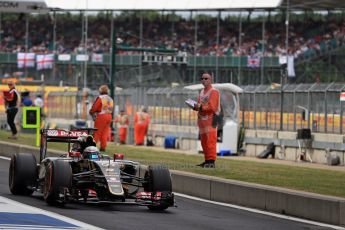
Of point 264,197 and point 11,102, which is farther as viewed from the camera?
point 11,102

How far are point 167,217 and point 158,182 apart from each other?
79cm

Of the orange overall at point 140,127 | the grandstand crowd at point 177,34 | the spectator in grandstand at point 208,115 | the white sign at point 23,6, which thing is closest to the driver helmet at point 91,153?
the spectator in grandstand at point 208,115

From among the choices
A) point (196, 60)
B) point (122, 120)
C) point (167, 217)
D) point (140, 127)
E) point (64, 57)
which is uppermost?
point (64, 57)

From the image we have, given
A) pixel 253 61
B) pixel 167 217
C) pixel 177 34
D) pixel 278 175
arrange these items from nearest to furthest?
pixel 167 217
pixel 278 175
pixel 253 61
pixel 177 34

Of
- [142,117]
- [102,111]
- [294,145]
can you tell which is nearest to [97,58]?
[142,117]

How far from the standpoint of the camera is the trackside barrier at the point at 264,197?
579 inches

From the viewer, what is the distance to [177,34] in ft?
274

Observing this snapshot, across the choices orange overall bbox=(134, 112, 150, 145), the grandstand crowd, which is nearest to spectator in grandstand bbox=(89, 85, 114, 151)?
orange overall bbox=(134, 112, 150, 145)

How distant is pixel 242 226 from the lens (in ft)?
45.6

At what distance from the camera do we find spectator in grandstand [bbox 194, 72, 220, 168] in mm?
21266

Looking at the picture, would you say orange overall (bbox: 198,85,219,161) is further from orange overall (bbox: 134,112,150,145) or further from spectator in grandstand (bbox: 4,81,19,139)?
orange overall (bbox: 134,112,150,145)

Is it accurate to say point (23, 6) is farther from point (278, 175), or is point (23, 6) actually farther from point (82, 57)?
point (278, 175)

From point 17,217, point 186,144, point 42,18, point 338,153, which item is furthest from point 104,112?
point 42,18

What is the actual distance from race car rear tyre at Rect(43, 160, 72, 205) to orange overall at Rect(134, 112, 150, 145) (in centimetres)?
3034
